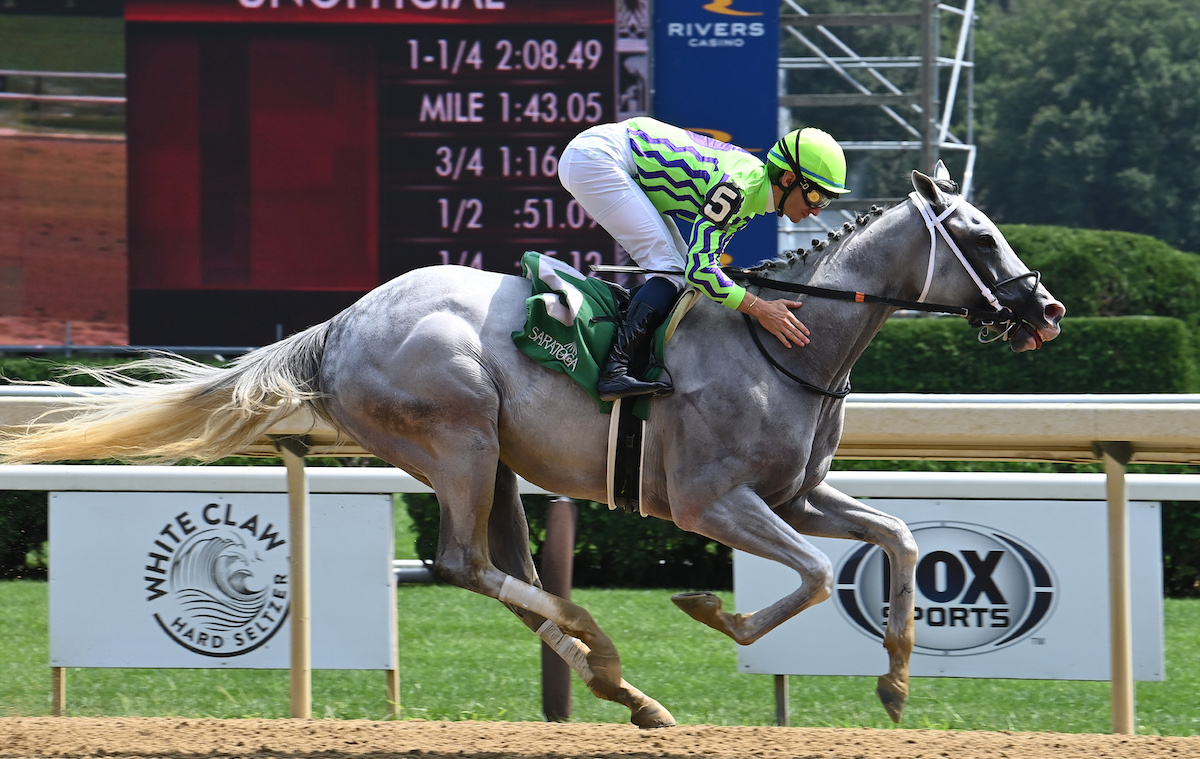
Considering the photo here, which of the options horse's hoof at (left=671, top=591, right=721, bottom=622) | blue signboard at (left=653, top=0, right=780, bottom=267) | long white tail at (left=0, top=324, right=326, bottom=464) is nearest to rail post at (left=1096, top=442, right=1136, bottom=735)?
horse's hoof at (left=671, top=591, right=721, bottom=622)

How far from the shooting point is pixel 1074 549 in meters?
4.77

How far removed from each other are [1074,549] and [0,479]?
12.6 ft

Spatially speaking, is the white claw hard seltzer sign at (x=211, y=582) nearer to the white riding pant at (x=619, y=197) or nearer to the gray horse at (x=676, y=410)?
the gray horse at (x=676, y=410)

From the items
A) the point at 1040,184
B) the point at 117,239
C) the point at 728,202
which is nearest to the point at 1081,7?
the point at 1040,184

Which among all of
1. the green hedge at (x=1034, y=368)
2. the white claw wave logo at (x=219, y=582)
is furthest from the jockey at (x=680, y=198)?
the green hedge at (x=1034, y=368)

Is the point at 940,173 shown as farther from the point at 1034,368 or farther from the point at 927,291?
the point at 1034,368

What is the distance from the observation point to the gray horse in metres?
4.03

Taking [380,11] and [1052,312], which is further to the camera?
[380,11]

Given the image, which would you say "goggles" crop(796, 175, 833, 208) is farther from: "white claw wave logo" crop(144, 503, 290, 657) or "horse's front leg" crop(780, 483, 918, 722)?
"white claw wave logo" crop(144, 503, 290, 657)

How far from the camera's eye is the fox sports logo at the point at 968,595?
4.77 metres

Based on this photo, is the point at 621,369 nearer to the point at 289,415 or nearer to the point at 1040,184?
the point at 289,415

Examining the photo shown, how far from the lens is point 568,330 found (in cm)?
407

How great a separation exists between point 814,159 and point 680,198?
1.34 feet

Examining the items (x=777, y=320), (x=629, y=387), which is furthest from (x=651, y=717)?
(x=777, y=320)
